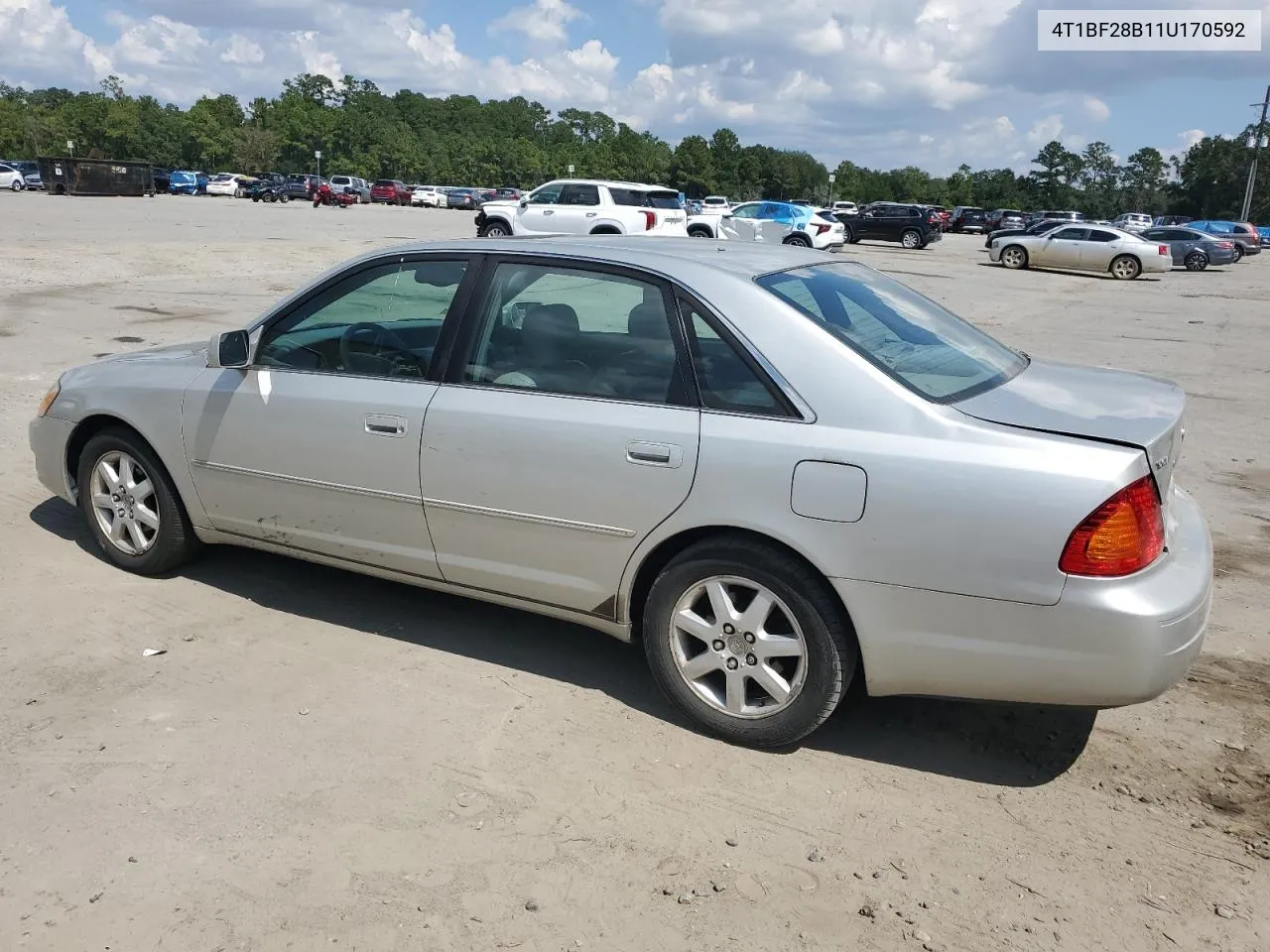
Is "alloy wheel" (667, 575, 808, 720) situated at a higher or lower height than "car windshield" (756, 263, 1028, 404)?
lower

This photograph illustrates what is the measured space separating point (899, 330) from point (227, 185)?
71.9m

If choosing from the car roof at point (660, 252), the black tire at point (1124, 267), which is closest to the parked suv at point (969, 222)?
the black tire at point (1124, 267)

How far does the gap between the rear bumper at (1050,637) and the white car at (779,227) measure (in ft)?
88.1

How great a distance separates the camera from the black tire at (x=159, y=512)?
4762mm

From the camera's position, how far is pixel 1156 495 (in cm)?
312

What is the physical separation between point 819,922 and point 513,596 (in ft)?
5.59

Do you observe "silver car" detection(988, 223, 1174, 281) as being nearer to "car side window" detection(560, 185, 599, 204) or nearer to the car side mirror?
"car side window" detection(560, 185, 599, 204)

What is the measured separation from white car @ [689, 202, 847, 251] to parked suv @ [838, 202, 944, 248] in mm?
9085

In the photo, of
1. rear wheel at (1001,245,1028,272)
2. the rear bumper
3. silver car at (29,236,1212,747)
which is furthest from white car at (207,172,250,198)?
the rear bumper

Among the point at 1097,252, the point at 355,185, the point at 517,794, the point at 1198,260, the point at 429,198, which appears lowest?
the point at 517,794

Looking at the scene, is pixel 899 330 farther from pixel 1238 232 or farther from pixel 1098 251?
pixel 1238 232

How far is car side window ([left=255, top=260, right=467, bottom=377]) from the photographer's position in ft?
13.6

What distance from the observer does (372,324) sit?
14.7 feet

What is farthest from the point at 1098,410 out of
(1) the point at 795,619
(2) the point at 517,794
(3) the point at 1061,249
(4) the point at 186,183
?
(4) the point at 186,183
